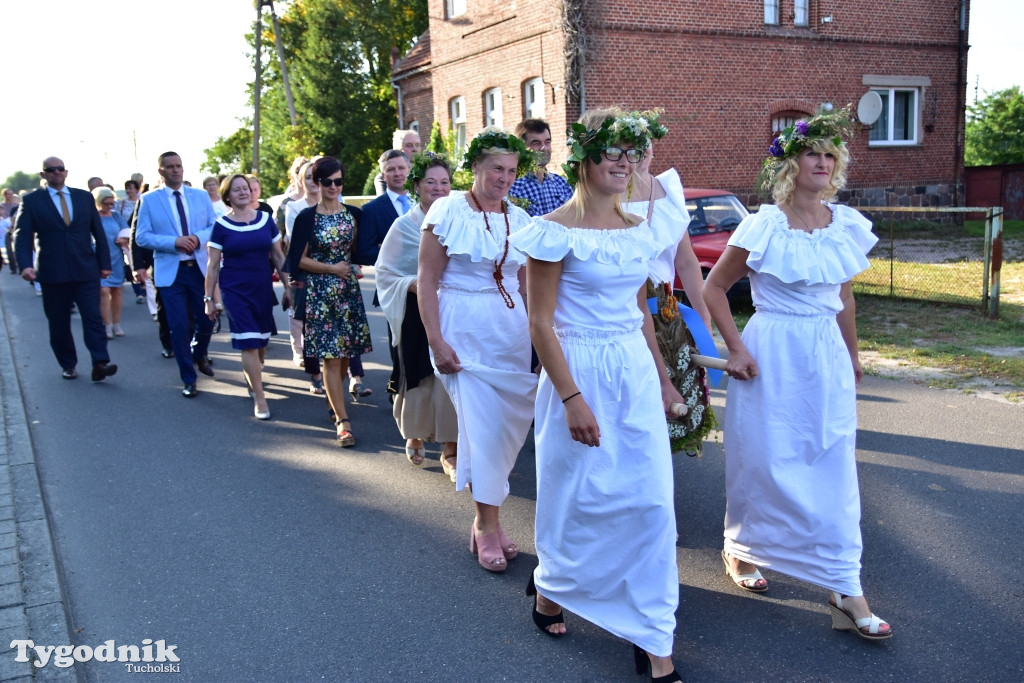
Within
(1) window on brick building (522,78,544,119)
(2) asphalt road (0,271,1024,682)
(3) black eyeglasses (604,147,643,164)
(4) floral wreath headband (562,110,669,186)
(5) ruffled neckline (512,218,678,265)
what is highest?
(1) window on brick building (522,78,544,119)

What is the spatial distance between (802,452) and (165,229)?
23.3 feet

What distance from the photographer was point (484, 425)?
4574 mm

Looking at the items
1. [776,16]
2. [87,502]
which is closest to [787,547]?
[87,502]

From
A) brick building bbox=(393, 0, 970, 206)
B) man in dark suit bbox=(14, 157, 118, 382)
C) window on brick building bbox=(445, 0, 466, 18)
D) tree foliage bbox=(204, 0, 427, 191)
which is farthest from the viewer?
tree foliage bbox=(204, 0, 427, 191)

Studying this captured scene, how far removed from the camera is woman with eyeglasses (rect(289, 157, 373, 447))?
7020 millimetres

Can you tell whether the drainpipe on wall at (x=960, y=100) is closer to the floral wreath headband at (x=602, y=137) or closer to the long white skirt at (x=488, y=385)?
the long white skirt at (x=488, y=385)

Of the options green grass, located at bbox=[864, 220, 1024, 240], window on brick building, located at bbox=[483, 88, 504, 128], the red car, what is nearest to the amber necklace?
the red car

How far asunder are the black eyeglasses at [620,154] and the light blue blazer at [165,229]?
6.33 meters

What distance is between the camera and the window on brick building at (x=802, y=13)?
893 inches

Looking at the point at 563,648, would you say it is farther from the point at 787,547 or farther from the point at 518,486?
the point at 518,486

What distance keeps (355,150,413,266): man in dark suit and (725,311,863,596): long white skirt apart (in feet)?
11.9

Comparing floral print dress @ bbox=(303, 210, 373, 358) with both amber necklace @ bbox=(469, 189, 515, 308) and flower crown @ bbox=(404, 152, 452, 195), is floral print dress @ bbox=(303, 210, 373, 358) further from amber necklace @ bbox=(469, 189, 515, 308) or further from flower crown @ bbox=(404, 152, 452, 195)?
amber necklace @ bbox=(469, 189, 515, 308)

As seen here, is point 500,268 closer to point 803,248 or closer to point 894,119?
point 803,248

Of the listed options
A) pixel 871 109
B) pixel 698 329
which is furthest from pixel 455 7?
pixel 698 329
